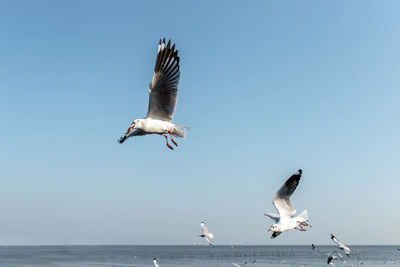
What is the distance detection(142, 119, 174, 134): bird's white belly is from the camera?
9.63 m

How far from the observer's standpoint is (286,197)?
42.6 ft

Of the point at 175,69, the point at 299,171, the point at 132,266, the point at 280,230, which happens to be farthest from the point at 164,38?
the point at 132,266

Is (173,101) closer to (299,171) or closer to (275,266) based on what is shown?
(299,171)

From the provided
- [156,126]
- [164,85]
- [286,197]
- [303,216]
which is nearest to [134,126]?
[156,126]

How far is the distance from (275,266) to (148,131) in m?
68.8

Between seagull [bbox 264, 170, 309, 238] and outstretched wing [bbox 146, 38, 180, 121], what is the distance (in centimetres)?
436

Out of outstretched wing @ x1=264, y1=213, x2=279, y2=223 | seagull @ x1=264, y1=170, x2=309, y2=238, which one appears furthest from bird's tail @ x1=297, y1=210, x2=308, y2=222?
outstretched wing @ x1=264, y1=213, x2=279, y2=223

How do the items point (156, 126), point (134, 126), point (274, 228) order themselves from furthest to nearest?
point (274, 228) < point (156, 126) < point (134, 126)

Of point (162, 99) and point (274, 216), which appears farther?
point (274, 216)

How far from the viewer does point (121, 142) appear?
10.0 meters

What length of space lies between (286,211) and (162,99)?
5.42 metres

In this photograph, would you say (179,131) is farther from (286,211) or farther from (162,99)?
(286,211)

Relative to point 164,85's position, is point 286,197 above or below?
below

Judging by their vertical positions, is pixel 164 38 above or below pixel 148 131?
above
